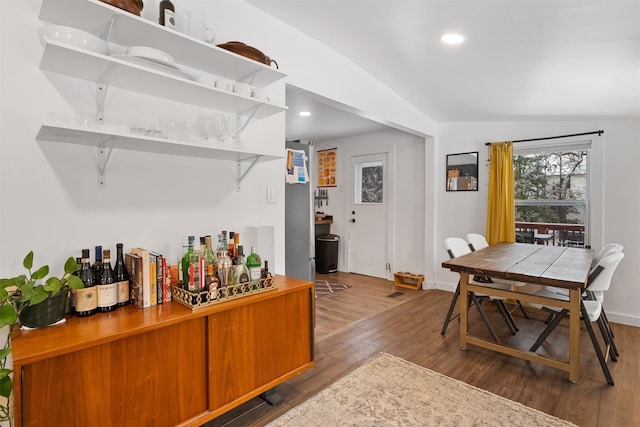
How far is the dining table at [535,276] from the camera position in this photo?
2.25 m

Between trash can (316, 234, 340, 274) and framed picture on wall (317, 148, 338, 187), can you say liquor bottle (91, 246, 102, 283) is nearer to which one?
trash can (316, 234, 340, 274)

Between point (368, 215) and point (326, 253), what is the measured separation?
3.16ft

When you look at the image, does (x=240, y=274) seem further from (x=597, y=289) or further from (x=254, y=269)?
(x=597, y=289)

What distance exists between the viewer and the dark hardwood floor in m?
1.97

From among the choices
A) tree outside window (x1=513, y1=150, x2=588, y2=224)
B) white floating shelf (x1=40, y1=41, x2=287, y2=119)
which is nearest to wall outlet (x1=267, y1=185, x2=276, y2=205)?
white floating shelf (x1=40, y1=41, x2=287, y2=119)

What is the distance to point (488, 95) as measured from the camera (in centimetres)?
323

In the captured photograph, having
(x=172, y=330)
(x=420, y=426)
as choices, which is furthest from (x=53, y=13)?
(x=420, y=426)

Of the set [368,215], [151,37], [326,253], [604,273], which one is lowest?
[326,253]

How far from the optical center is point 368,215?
18.3 ft

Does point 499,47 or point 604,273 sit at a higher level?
point 499,47

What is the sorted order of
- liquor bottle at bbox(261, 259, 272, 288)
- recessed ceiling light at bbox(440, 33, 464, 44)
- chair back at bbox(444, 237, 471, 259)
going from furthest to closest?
chair back at bbox(444, 237, 471, 259)
recessed ceiling light at bbox(440, 33, 464, 44)
liquor bottle at bbox(261, 259, 272, 288)

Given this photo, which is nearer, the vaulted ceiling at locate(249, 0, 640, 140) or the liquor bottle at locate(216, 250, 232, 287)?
the liquor bottle at locate(216, 250, 232, 287)

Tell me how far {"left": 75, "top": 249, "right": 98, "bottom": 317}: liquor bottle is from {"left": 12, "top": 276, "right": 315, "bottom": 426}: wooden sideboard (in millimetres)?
41

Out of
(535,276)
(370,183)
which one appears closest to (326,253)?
(370,183)
